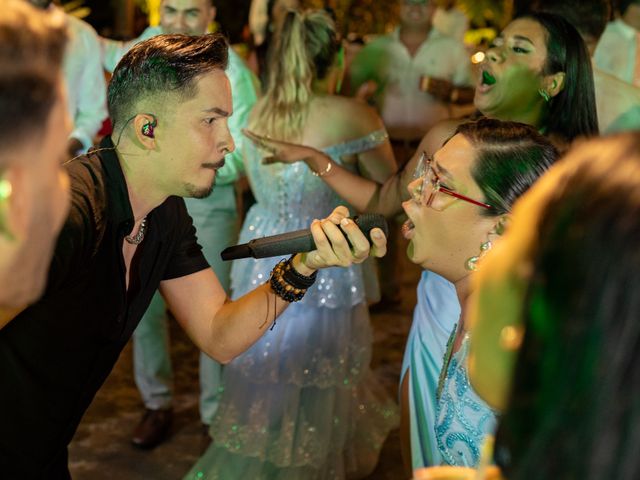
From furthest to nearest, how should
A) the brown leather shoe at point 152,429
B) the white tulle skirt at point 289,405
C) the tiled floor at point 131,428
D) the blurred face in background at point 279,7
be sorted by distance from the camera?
the blurred face in background at point 279,7
the brown leather shoe at point 152,429
the tiled floor at point 131,428
the white tulle skirt at point 289,405

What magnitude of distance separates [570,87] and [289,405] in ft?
4.86

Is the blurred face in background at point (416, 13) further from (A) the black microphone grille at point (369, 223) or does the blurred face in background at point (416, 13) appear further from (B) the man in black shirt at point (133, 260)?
(A) the black microphone grille at point (369, 223)

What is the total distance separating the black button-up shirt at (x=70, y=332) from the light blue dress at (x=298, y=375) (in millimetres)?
1127

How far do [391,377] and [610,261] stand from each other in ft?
10.6

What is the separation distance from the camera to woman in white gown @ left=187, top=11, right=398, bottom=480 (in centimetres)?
286

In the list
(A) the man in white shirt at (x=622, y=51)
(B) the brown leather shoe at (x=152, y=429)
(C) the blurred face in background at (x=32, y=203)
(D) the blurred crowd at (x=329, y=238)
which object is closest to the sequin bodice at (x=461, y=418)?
(D) the blurred crowd at (x=329, y=238)

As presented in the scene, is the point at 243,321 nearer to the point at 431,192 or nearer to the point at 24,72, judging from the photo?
the point at 431,192

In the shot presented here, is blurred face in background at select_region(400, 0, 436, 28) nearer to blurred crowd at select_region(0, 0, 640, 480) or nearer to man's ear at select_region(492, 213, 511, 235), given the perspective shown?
blurred crowd at select_region(0, 0, 640, 480)

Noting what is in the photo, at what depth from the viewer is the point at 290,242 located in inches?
65.4

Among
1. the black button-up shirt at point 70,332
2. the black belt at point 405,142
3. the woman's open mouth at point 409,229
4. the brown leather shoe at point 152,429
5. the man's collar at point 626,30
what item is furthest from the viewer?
the black belt at point 405,142

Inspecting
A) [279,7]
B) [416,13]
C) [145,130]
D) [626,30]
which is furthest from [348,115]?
[626,30]

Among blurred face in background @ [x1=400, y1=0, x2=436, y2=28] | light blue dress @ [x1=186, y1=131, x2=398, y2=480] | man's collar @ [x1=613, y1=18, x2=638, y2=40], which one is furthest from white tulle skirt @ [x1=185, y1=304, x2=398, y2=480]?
man's collar @ [x1=613, y1=18, x2=638, y2=40]

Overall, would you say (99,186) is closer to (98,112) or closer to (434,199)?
(434,199)

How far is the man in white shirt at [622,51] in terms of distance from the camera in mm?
4363
